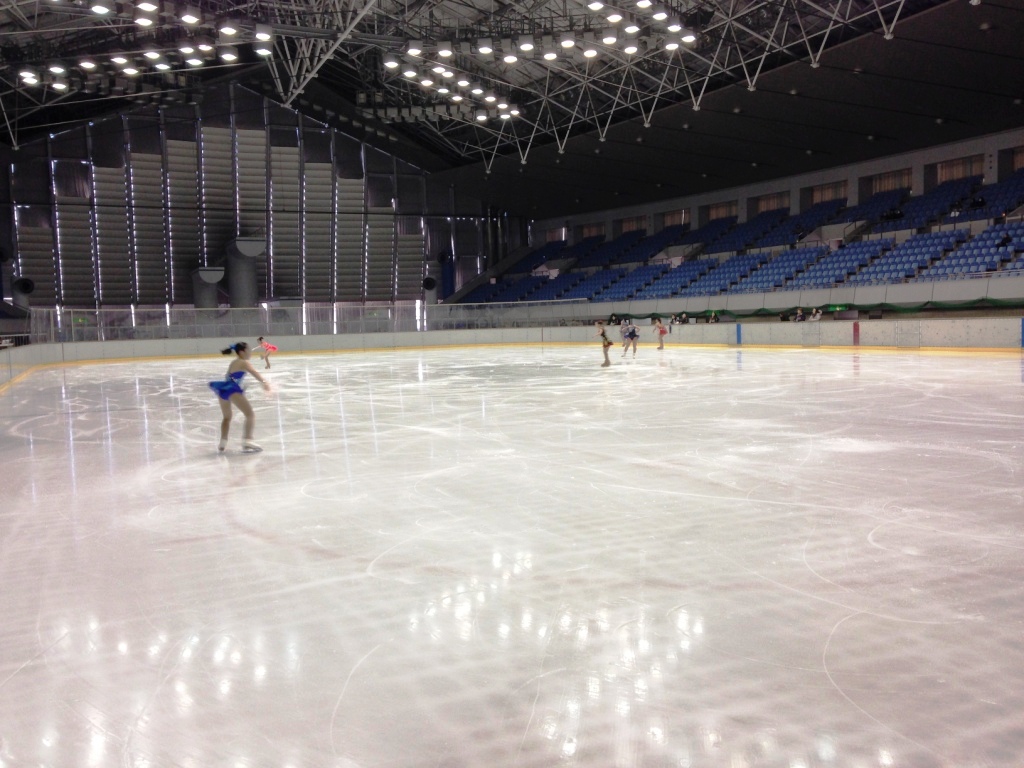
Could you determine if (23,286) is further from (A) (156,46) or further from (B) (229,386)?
(B) (229,386)

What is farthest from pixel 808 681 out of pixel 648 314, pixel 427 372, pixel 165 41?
pixel 648 314

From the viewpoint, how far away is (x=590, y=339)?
3712 centimetres

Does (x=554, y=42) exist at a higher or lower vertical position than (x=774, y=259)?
higher

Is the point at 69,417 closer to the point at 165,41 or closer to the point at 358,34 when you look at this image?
the point at 358,34

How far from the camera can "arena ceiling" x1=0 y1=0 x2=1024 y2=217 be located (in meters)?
22.8

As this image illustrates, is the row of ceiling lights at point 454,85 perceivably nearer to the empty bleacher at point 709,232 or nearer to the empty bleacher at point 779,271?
the empty bleacher at point 779,271

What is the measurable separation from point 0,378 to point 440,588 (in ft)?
56.3

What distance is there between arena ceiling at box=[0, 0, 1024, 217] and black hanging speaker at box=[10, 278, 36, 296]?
6.42 meters

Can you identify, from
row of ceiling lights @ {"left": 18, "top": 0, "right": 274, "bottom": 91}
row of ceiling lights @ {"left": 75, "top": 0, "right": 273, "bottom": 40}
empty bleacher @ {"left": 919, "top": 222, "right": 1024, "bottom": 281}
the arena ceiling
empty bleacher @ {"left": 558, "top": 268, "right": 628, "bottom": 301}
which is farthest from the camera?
empty bleacher @ {"left": 558, "top": 268, "right": 628, "bottom": 301}

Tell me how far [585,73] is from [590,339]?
12401 mm

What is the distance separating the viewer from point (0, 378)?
17.4m

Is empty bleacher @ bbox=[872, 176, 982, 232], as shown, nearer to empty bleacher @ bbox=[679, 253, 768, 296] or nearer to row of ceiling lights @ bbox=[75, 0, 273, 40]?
empty bleacher @ bbox=[679, 253, 768, 296]

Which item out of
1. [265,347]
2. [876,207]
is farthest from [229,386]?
[876,207]

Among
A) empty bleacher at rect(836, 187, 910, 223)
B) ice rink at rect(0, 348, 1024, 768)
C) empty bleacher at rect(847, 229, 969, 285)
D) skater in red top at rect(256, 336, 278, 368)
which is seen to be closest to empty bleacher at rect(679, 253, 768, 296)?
empty bleacher at rect(836, 187, 910, 223)
